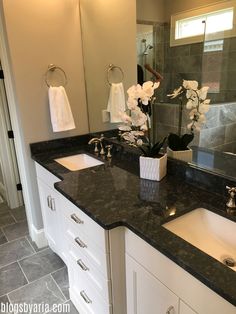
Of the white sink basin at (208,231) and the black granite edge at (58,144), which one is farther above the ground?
the black granite edge at (58,144)

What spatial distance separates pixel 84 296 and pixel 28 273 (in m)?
0.72

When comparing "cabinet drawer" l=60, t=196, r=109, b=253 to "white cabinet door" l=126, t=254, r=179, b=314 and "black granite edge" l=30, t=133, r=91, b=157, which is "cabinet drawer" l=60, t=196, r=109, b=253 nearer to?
"white cabinet door" l=126, t=254, r=179, b=314

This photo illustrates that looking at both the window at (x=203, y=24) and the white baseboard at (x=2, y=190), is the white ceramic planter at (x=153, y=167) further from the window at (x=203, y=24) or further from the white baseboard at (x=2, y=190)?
the white baseboard at (x=2, y=190)

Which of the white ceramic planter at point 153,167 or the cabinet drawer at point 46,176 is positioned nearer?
the white ceramic planter at point 153,167

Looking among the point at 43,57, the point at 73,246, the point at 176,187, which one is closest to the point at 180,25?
the point at 176,187

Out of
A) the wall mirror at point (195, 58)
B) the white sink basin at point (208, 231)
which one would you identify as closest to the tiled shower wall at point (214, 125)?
the wall mirror at point (195, 58)

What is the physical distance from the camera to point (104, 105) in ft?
7.23

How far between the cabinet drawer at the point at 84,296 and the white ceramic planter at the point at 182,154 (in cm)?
87

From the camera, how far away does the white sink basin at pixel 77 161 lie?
2.03 metres

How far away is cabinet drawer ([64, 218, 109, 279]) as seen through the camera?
1.16m

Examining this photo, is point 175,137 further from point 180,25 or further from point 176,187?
point 180,25

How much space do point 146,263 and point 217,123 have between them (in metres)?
0.82

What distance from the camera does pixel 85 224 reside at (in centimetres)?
125

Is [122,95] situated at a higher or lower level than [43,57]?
lower
